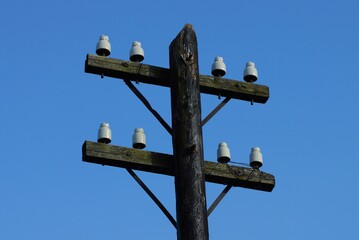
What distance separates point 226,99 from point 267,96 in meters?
0.56

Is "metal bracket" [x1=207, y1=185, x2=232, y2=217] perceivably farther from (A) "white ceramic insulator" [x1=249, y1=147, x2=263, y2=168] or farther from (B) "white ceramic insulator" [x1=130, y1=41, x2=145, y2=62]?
(B) "white ceramic insulator" [x1=130, y1=41, x2=145, y2=62]

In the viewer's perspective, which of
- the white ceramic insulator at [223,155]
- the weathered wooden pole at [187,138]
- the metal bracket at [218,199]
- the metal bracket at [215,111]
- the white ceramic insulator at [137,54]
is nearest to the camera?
the weathered wooden pole at [187,138]

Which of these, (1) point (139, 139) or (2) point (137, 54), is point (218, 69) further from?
(1) point (139, 139)

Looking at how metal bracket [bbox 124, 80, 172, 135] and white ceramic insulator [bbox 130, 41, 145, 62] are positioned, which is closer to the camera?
metal bracket [bbox 124, 80, 172, 135]

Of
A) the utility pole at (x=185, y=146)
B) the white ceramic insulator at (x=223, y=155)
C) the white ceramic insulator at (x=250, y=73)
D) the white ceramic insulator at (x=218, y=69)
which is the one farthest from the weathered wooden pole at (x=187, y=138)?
the white ceramic insulator at (x=250, y=73)

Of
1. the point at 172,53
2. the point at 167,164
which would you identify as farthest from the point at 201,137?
the point at 172,53

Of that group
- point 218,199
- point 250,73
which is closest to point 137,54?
point 250,73

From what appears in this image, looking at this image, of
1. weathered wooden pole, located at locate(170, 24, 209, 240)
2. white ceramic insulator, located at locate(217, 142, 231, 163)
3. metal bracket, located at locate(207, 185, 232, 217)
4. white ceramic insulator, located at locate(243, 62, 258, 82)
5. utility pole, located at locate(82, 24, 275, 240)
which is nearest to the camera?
weathered wooden pole, located at locate(170, 24, 209, 240)

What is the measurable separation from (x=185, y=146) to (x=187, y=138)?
8 cm

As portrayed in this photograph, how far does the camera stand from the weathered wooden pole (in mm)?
9445

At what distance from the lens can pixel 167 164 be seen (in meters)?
10.2

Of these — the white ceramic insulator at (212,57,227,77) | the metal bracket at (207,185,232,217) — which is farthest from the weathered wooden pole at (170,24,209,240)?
the white ceramic insulator at (212,57,227,77)

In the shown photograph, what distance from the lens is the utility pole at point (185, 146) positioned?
9555 mm

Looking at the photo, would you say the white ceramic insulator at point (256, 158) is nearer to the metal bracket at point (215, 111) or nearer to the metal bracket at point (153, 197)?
the metal bracket at point (215, 111)
